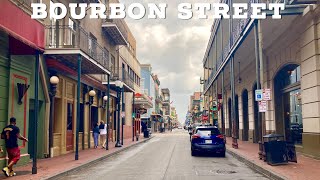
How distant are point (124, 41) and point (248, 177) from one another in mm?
21977

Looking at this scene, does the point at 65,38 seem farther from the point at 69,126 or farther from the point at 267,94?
the point at 267,94

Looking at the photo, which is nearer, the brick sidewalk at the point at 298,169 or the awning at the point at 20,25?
the brick sidewalk at the point at 298,169

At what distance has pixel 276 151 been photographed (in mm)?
12883

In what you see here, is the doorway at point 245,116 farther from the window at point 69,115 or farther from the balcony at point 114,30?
the window at point 69,115

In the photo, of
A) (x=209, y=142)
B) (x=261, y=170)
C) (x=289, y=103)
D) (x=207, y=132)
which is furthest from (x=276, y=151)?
(x=289, y=103)

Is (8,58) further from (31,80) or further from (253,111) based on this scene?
(253,111)

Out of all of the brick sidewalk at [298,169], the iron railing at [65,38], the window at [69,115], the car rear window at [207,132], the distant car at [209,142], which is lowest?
the brick sidewalk at [298,169]

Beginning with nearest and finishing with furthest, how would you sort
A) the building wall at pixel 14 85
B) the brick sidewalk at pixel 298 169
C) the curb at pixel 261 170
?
the brick sidewalk at pixel 298 169, the curb at pixel 261 170, the building wall at pixel 14 85

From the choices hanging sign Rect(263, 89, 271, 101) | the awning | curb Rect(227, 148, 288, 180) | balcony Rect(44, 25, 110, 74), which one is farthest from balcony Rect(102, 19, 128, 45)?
hanging sign Rect(263, 89, 271, 101)

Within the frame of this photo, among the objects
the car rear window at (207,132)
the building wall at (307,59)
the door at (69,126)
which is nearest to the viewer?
the building wall at (307,59)

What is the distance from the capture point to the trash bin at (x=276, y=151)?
1279cm

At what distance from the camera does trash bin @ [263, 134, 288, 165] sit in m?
12.8

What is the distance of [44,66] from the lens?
16.3 m

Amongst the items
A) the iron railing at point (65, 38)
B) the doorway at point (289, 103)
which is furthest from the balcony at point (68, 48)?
the doorway at point (289, 103)
